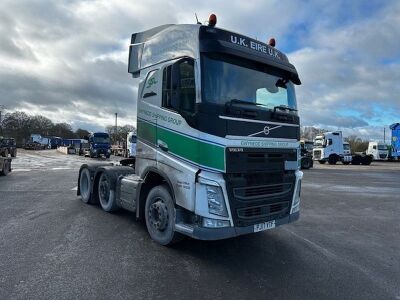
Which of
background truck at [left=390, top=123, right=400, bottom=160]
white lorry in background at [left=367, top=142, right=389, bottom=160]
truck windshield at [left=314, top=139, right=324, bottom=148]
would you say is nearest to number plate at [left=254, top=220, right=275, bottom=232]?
truck windshield at [left=314, top=139, right=324, bottom=148]

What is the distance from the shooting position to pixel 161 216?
19.9 feet

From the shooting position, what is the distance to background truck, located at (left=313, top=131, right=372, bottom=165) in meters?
40.5

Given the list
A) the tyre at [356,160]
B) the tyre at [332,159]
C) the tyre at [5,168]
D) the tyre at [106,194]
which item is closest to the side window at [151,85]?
the tyre at [106,194]

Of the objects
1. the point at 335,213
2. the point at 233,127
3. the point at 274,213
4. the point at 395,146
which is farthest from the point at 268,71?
the point at 395,146

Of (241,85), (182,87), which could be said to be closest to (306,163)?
(241,85)

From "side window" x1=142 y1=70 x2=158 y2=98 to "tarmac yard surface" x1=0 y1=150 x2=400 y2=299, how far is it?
8.20ft

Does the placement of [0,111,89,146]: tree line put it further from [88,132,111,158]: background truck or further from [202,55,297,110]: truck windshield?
[202,55,297,110]: truck windshield

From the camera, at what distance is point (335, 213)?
392 inches

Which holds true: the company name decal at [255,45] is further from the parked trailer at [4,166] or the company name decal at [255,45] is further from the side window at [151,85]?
the parked trailer at [4,166]

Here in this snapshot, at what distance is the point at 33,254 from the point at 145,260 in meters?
1.66

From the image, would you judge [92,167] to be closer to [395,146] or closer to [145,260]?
[145,260]

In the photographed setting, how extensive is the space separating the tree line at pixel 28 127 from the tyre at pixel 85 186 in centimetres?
8753

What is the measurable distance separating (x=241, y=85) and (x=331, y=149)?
37.4m

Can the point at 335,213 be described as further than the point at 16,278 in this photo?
Yes
